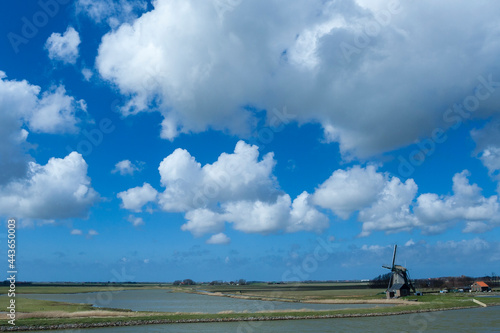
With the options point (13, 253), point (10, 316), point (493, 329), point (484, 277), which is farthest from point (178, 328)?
point (484, 277)

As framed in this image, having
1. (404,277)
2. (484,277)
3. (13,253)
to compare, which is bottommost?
(484,277)

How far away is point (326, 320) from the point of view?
48.8 m

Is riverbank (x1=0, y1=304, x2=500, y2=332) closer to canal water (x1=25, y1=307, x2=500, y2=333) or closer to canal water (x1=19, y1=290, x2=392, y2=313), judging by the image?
canal water (x1=25, y1=307, x2=500, y2=333)

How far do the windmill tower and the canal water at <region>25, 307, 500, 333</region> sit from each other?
39.6 meters

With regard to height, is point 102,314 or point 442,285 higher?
point 102,314

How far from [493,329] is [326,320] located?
1797 centimetres

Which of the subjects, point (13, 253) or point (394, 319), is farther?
point (394, 319)

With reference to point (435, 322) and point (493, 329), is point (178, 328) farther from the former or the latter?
point (493, 329)

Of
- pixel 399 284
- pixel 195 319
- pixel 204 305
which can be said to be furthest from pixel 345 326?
pixel 399 284

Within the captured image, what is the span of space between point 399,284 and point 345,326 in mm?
54608

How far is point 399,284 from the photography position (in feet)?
298

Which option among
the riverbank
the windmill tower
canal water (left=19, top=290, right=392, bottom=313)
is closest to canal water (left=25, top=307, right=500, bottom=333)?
the riverbank

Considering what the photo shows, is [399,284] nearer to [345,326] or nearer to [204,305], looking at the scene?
[204,305]

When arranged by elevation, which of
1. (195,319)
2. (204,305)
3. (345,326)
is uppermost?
(345,326)
